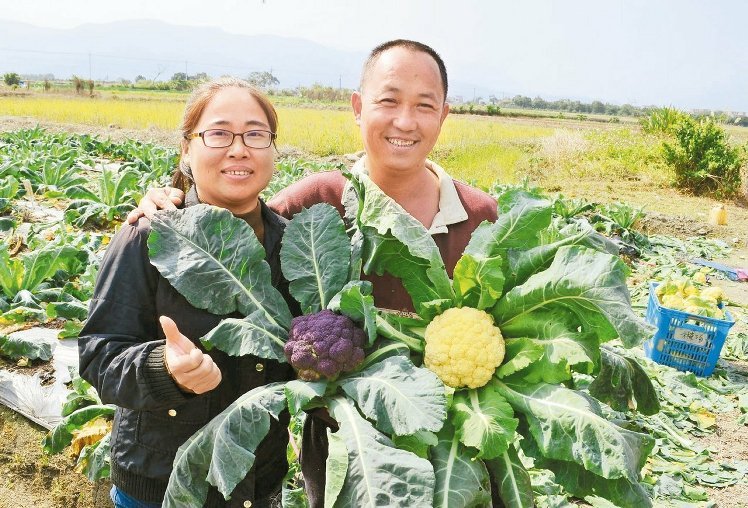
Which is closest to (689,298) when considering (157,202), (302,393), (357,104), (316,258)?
(357,104)

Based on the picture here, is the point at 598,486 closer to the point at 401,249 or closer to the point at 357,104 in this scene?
the point at 401,249

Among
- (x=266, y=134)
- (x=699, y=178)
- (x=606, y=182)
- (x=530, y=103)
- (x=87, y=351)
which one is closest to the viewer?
(x=87, y=351)

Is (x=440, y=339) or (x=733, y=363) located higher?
(x=440, y=339)

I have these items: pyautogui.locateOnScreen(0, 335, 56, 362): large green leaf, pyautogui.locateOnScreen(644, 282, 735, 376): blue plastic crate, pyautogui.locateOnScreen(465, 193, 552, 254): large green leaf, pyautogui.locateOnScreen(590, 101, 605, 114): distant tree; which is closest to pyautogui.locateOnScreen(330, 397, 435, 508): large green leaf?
pyautogui.locateOnScreen(465, 193, 552, 254): large green leaf

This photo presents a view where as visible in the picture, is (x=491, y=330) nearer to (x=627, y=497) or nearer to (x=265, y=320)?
(x=627, y=497)

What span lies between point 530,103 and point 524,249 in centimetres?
12827

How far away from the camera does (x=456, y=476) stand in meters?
1.51

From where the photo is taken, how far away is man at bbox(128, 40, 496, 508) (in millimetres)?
2092

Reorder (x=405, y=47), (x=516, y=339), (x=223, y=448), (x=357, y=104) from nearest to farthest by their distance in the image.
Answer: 1. (x=223, y=448)
2. (x=516, y=339)
3. (x=405, y=47)
4. (x=357, y=104)

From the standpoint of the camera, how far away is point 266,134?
6.30 feet

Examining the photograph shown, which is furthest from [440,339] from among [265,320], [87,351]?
[87,351]

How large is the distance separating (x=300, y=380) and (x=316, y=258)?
0.42 m

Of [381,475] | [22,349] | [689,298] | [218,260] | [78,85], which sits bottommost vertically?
[22,349]

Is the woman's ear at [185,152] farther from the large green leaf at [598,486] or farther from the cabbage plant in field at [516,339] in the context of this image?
the large green leaf at [598,486]
